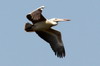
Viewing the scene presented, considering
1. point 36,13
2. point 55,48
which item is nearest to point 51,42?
point 55,48

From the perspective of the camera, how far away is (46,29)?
74.7 ft

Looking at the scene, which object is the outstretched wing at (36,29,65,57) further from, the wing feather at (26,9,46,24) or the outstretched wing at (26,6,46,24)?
the outstretched wing at (26,6,46,24)

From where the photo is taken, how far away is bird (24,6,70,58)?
70.4 ft

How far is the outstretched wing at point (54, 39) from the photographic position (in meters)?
23.4

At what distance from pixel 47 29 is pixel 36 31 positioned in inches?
17.1

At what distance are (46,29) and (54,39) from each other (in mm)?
968

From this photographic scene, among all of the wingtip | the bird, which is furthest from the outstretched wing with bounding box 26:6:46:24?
the wingtip

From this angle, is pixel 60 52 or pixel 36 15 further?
pixel 60 52

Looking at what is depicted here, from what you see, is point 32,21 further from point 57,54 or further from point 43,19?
point 57,54

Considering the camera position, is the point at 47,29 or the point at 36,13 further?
the point at 47,29

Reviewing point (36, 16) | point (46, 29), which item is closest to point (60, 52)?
point (46, 29)

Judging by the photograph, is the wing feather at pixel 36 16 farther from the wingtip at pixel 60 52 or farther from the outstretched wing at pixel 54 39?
the wingtip at pixel 60 52

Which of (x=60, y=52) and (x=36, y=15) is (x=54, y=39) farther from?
(x=36, y=15)

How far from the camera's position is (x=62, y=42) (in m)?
23.6
